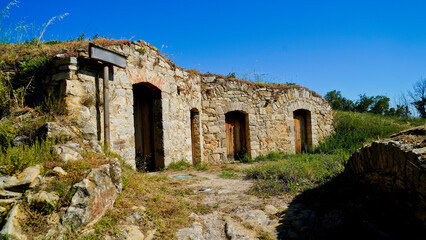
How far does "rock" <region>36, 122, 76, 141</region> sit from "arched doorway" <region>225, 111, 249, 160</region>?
18.6ft

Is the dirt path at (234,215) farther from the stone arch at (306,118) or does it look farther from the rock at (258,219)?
the stone arch at (306,118)

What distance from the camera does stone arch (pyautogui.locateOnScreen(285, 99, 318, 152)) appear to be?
375 inches

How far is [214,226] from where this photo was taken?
3029 millimetres

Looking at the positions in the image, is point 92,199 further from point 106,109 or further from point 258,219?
point 106,109

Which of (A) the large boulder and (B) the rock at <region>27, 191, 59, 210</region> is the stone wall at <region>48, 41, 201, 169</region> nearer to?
(A) the large boulder

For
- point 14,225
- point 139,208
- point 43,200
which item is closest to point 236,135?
point 139,208

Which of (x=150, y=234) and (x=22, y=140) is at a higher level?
(x=22, y=140)

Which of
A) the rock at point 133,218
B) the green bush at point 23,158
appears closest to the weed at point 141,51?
the green bush at point 23,158

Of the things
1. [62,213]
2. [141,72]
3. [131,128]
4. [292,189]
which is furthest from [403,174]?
[141,72]

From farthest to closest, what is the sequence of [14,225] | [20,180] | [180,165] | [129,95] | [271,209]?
[180,165], [129,95], [271,209], [20,180], [14,225]

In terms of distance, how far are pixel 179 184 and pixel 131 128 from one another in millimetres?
1617

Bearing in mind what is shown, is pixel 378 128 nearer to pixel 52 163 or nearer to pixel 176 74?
pixel 176 74

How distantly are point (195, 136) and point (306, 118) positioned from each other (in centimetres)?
500

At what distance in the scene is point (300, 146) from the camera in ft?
33.0
